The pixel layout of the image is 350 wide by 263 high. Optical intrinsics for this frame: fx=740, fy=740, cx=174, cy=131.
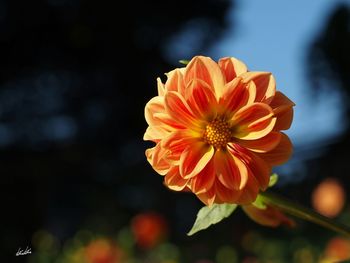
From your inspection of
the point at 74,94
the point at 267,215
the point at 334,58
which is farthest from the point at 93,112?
the point at 267,215

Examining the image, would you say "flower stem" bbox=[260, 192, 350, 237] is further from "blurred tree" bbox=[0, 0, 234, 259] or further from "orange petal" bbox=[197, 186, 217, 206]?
"blurred tree" bbox=[0, 0, 234, 259]

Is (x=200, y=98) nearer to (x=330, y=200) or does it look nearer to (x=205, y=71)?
(x=205, y=71)

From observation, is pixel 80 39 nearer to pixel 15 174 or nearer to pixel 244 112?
pixel 15 174

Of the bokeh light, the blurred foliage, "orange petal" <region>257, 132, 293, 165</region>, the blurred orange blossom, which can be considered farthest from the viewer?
the bokeh light

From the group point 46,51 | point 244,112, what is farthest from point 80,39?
point 244,112

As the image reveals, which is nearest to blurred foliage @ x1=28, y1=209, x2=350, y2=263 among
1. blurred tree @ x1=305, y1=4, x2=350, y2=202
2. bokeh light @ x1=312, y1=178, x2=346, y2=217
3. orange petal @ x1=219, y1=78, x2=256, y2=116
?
bokeh light @ x1=312, y1=178, x2=346, y2=217

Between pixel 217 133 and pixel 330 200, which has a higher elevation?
pixel 217 133

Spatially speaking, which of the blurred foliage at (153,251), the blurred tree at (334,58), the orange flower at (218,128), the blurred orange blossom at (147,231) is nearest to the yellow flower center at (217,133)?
the orange flower at (218,128)
